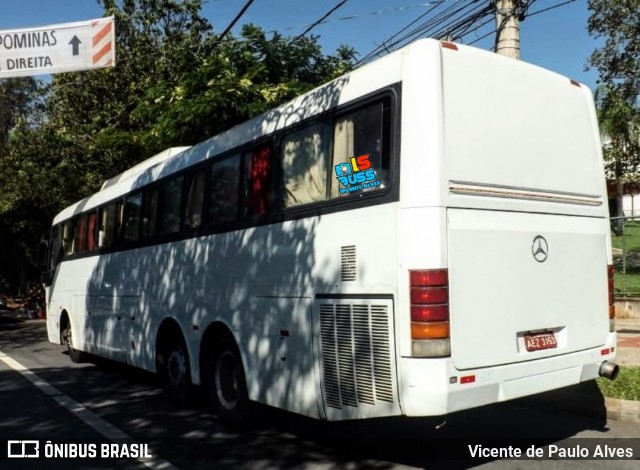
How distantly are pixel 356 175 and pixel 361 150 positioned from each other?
20 centimetres

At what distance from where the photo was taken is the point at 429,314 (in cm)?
416

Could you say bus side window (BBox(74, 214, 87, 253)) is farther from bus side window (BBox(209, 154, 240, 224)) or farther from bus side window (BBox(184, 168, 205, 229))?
bus side window (BBox(209, 154, 240, 224))

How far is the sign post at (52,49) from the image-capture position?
7648mm

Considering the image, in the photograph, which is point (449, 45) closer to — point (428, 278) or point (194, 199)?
point (428, 278)

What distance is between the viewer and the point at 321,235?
5023mm

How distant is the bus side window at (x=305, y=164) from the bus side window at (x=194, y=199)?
1.74 metres

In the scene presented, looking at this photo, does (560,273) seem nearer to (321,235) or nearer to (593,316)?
(593,316)

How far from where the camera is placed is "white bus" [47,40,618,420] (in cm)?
427

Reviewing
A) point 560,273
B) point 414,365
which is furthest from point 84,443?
point 560,273

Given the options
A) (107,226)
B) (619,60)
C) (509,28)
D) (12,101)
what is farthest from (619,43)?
(12,101)

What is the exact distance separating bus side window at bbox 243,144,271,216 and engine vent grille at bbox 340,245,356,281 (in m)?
1.33

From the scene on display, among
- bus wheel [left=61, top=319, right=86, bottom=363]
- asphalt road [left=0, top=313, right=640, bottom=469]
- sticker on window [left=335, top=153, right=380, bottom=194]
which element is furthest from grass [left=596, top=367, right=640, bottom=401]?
bus wheel [left=61, top=319, right=86, bottom=363]

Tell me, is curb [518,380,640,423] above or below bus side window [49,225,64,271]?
below

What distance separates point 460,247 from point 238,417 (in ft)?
10.4
